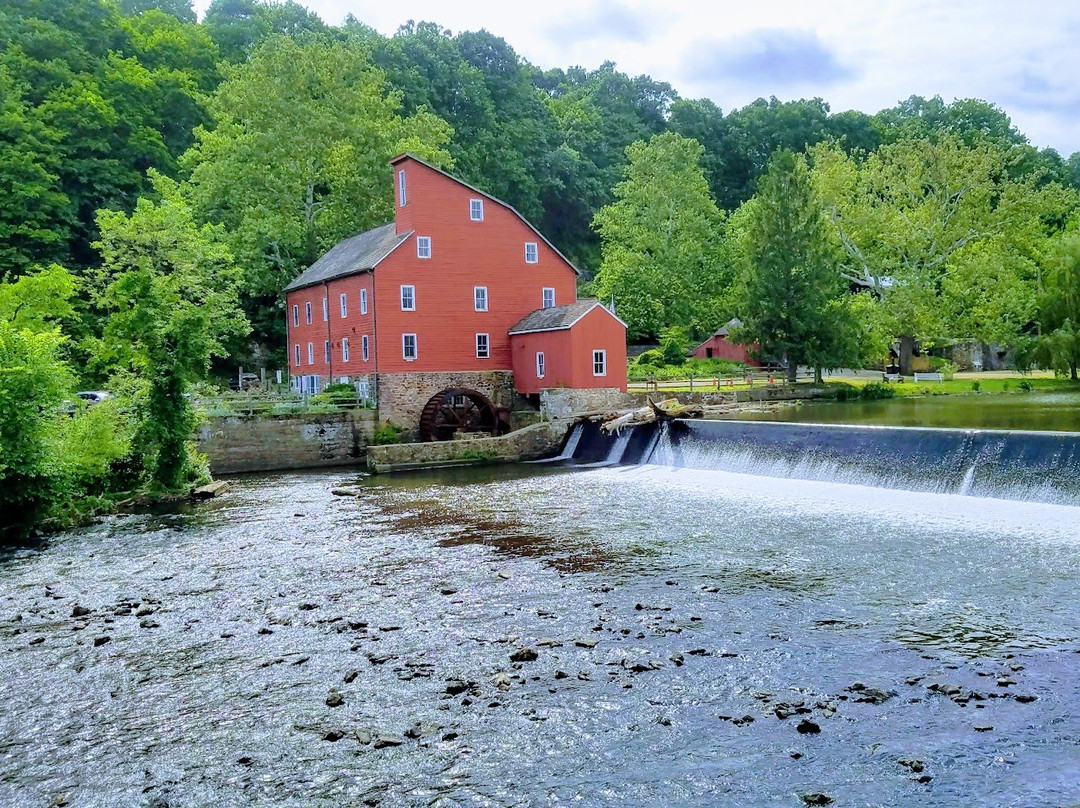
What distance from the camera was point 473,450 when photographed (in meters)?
30.4

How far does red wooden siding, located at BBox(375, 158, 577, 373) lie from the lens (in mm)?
34312

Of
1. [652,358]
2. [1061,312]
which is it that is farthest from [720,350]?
[1061,312]

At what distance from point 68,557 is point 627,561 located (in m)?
10.2

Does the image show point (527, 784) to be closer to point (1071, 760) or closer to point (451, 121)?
point (1071, 760)

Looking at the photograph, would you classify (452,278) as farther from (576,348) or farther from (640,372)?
(640,372)

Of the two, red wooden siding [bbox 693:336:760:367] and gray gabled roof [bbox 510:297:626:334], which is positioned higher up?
gray gabled roof [bbox 510:297:626:334]

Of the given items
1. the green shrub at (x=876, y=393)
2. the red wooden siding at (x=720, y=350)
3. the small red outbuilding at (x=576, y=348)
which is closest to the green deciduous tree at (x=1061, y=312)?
the green shrub at (x=876, y=393)

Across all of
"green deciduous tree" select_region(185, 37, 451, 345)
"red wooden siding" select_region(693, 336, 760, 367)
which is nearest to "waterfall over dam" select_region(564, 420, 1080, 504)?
"green deciduous tree" select_region(185, 37, 451, 345)

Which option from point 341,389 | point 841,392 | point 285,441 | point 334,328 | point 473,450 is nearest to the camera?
point 473,450

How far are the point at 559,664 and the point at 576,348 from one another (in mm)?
23301

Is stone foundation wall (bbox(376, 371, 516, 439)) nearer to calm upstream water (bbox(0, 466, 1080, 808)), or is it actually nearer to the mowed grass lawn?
the mowed grass lawn

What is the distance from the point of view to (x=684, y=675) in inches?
Result: 386

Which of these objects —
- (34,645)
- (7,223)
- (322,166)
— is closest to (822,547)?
(34,645)

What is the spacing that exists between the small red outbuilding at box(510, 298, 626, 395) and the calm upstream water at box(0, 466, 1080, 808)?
15289mm
